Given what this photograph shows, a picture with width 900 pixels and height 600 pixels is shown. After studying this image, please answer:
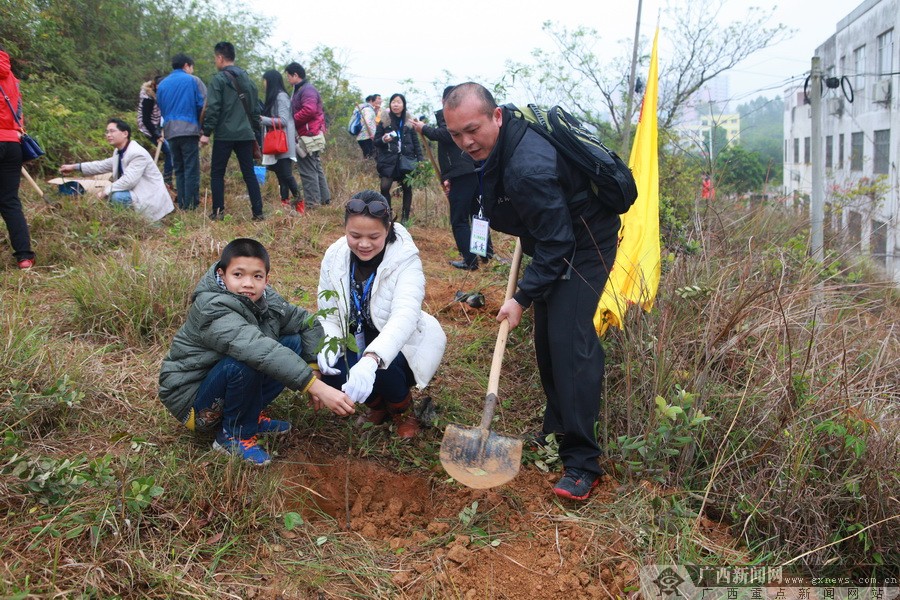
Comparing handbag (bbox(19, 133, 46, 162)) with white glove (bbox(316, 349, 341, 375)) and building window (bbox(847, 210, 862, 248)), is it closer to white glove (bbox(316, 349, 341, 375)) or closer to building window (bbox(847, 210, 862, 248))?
white glove (bbox(316, 349, 341, 375))

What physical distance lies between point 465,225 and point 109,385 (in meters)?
3.51

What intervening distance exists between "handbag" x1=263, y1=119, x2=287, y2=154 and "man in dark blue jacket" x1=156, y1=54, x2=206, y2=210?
0.73m

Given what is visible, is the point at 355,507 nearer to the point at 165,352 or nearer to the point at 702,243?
the point at 165,352

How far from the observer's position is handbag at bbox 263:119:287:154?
715 cm

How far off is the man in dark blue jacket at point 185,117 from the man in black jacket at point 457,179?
2.42 meters

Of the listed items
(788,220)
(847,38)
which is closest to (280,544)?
(788,220)

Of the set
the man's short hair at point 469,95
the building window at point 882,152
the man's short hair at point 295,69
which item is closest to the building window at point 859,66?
the building window at point 882,152

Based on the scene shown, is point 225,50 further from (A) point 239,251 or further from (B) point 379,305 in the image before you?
(B) point 379,305

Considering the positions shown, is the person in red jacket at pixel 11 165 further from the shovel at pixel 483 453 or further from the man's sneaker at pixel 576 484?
the man's sneaker at pixel 576 484

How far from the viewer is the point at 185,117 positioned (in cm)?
663

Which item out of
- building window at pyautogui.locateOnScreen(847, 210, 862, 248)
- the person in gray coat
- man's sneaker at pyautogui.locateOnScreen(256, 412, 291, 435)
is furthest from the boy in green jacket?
the person in gray coat

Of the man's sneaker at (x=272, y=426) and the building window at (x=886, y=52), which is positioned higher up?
the building window at (x=886, y=52)

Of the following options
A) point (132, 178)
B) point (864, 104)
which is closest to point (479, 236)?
point (132, 178)

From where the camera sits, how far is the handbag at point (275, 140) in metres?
7.15
